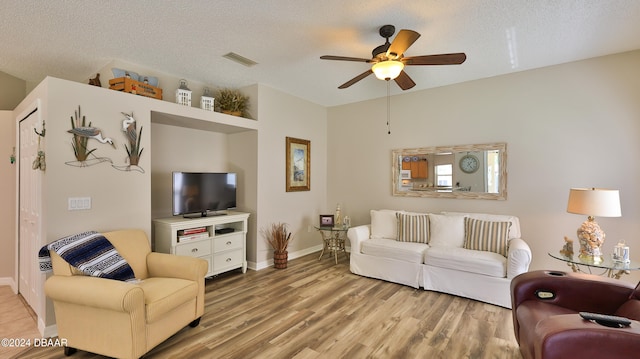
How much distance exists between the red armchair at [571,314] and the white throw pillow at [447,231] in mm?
1491

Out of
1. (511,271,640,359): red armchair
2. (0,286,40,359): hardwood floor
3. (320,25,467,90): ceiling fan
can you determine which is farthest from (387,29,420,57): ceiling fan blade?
(0,286,40,359): hardwood floor

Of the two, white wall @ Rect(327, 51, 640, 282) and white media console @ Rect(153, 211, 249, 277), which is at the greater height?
white wall @ Rect(327, 51, 640, 282)

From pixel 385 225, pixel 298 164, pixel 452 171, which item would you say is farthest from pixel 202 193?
pixel 452 171

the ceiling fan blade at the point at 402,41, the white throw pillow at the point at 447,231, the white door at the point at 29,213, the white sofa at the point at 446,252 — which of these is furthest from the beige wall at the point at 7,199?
the white throw pillow at the point at 447,231

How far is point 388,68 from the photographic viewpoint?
2529 mm

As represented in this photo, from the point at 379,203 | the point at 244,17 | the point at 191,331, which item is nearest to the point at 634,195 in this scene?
the point at 379,203

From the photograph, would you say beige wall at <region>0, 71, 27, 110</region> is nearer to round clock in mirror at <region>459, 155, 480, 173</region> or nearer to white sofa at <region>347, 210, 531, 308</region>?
white sofa at <region>347, 210, 531, 308</region>

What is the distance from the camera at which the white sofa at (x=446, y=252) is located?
3.05 m

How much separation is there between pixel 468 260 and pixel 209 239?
3093 mm

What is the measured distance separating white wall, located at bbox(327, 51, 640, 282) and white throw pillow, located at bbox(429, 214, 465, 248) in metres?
0.48

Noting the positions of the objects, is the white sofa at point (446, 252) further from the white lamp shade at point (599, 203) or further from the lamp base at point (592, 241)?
the white lamp shade at point (599, 203)

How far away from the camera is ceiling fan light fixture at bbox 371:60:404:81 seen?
2.51 m

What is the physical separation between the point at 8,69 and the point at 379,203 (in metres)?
5.39

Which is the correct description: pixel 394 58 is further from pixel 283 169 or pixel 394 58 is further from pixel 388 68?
pixel 283 169
